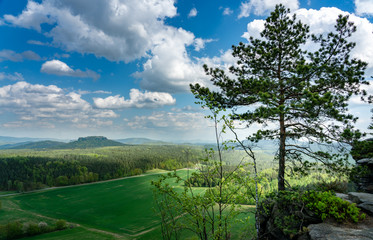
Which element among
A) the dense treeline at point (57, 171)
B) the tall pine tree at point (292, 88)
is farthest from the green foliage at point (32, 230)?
the tall pine tree at point (292, 88)

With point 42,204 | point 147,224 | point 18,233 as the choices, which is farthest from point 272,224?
point 42,204

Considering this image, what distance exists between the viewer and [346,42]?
9.77m

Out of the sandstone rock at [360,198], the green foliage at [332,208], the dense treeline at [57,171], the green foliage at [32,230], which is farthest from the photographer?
the dense treeline at [57,171]

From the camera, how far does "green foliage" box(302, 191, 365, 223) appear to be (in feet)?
23.5

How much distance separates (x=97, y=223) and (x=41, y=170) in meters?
76.6

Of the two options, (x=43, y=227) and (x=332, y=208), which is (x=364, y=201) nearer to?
(x=332, y=208)

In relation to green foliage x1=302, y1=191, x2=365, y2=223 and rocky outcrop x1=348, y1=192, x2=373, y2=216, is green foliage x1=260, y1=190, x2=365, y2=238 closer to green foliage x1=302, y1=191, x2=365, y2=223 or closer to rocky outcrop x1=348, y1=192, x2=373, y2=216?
green foliage x1=302, y1=191, x2=365, y2=223

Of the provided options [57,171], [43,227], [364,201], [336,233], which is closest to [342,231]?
[336,233]

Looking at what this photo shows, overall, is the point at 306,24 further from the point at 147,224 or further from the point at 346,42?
the point at 147,224

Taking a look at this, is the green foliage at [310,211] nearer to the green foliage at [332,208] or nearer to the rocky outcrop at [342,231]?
the green foliage at [332,208]

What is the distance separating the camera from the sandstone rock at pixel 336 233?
605 centimetres

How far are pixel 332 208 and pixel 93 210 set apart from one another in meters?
65.1

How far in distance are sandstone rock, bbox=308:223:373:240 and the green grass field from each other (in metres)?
32.0

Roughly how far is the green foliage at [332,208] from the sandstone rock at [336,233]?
0.54 metres
